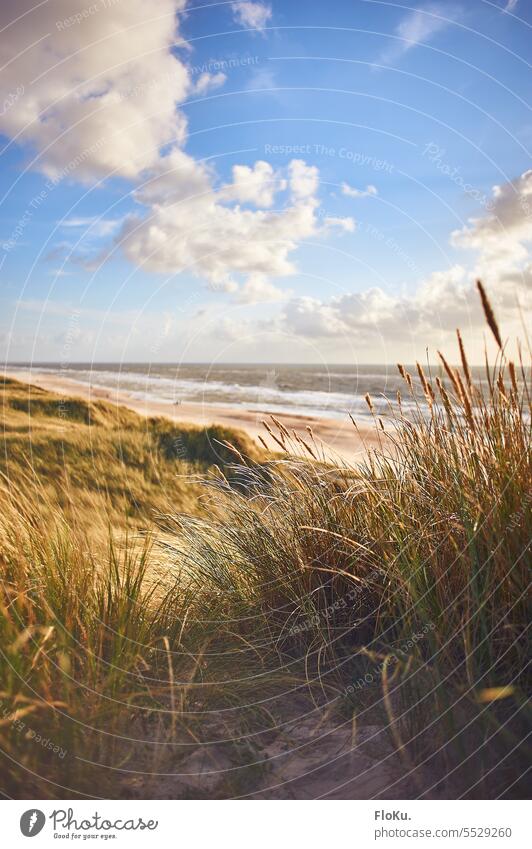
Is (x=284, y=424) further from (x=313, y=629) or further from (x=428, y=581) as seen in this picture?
(x=428, y=581)

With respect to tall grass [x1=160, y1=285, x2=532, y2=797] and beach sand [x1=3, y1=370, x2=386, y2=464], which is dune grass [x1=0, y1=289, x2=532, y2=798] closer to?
tall grass [x1=160, y1=285, x2=532, y2=797]

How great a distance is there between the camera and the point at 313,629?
8.62 feet

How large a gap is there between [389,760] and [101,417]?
26.2 ft

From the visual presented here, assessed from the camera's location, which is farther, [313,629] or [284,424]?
[284,424]

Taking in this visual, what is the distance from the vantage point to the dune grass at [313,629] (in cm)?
197

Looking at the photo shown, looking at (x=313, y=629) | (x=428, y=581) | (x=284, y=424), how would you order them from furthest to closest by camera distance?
(x=284, y=424)
(x=313, y=629)
(x=428, y=581)

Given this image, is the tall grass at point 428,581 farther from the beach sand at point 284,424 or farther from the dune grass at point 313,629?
the beach sand at point 284,424

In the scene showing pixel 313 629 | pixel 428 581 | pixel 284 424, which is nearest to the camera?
pixel 428 581

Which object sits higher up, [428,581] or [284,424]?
[284,424]

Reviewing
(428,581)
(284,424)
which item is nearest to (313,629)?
(428,581)

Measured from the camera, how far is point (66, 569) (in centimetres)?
260

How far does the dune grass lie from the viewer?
6.46 ft

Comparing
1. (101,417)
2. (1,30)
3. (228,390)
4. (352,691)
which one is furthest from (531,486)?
(228,390)
